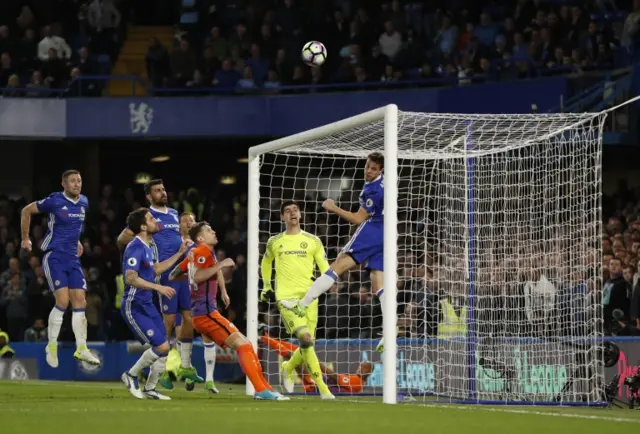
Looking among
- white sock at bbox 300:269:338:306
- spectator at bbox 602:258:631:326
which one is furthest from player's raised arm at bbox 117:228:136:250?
spectator at bbox 602:258:631:326

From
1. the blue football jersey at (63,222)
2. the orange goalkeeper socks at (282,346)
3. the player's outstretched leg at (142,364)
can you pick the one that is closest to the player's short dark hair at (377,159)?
the player's outstretched leg at (142,364)

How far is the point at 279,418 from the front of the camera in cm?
911

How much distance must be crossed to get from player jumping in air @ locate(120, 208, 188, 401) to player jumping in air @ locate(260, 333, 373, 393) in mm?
2195

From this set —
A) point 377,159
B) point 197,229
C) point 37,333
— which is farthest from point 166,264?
point 37,333

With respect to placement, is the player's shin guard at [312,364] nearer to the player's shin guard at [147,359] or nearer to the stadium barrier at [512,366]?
the stadium barrier at [512,366]

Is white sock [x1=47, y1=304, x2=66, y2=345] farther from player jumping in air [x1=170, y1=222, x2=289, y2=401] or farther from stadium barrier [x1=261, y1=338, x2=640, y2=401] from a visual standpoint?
stadium barrier [x1=261, y1=338, x2=640, y2=401]

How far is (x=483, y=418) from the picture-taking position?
923 cm

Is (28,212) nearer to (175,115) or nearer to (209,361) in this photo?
(209,361)

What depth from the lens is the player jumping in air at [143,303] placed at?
12.1 meters

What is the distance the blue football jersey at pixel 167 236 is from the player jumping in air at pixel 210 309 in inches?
63.4

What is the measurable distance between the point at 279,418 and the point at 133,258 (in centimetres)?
350

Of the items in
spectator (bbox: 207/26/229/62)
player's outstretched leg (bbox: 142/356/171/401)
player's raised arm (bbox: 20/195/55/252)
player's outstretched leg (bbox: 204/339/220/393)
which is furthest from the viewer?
spectator (bbox: 207/26/229/62)

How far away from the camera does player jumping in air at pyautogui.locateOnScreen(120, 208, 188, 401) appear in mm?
12086

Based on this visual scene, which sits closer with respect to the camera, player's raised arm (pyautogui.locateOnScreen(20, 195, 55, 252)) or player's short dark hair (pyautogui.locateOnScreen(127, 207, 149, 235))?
player's short dark hair (pyautogui.locateOnScreen(127, 207, 149, 235))
